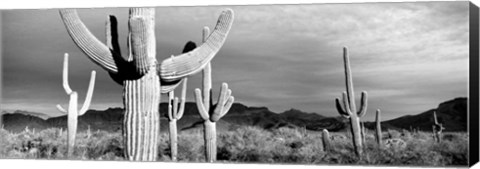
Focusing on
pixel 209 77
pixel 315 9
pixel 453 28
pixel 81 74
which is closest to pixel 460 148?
pixel 453 28

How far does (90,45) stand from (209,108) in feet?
6.19

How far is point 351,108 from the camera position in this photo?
12523 mm

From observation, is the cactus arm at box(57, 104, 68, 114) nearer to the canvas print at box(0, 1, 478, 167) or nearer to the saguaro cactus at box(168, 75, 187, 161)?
the canvas print at box(0, 1, 478, 167)

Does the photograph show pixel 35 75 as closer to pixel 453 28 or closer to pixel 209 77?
pixel 209 77

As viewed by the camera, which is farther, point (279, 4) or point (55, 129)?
point (55, 129)

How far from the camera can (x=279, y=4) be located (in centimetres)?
1273

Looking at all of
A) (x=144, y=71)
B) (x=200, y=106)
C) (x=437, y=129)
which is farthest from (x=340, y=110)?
(x=144, y=71)

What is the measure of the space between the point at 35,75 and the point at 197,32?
2.60m

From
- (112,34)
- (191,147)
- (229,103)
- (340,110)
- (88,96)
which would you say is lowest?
(191,147)

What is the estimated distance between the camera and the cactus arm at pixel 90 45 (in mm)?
12703

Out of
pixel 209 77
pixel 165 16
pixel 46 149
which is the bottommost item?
pixel 46 149

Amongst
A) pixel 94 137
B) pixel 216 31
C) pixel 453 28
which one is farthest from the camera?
pixel 94 137

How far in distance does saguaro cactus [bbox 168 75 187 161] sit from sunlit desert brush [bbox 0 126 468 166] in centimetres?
7

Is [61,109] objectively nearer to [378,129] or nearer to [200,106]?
[200,106]
